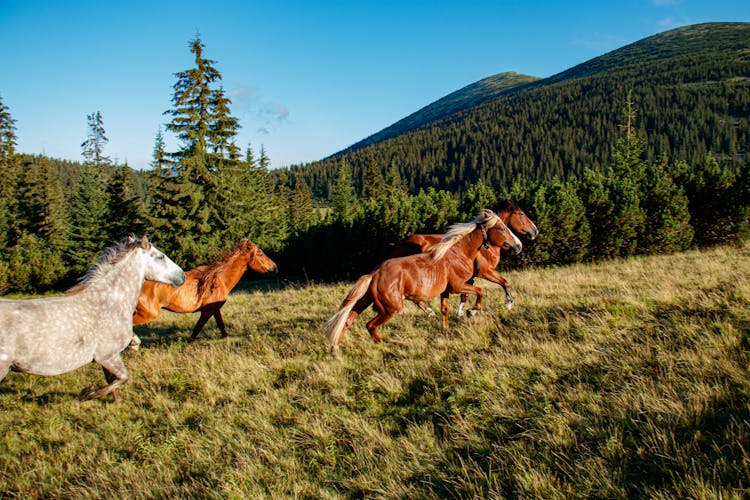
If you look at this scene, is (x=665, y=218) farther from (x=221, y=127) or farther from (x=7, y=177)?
(x=7, y=177)

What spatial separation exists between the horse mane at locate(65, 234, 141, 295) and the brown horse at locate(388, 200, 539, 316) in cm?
508

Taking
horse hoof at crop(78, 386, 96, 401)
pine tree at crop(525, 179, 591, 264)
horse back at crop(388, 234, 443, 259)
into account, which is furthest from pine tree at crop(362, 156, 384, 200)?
horse hoof at crop(78, 386, 96, 401)

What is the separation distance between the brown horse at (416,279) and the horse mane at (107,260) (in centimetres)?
321

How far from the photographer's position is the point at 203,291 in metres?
8.68

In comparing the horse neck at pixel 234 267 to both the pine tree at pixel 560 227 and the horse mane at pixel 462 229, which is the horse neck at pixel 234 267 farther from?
the pine tree at pixel 560 227

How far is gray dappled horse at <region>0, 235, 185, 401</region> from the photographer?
14.5 ft

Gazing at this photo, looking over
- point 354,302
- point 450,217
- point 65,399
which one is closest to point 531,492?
point 354,302

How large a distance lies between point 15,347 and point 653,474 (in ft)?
20.8

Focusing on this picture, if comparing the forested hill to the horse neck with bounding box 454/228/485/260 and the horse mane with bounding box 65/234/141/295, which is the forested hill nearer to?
the horse neck with bounding box 454/228/485/260

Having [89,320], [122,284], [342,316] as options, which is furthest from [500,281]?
[89,320]

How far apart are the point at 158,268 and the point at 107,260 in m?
0.69

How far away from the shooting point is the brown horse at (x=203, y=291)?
7.96 m

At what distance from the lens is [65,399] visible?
6059 mm

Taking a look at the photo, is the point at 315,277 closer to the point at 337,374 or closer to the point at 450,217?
the point at 450,217
